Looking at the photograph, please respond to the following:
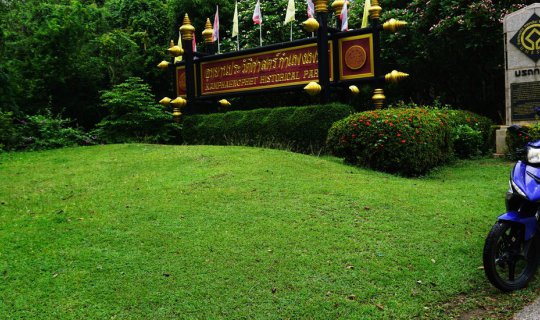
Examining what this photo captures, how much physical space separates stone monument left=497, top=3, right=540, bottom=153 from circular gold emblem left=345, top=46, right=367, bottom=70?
10.5 feet

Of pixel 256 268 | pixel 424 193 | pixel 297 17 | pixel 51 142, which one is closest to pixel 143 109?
pixel 51 142

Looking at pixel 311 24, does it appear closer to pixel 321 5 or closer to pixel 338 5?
pixel 321 5

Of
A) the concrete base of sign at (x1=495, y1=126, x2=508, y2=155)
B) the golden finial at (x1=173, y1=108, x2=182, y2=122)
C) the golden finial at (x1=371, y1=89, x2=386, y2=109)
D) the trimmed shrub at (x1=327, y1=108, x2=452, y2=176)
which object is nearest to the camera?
the trimmed shrub at (x1=327, y1=108, x2=452, y2=176)

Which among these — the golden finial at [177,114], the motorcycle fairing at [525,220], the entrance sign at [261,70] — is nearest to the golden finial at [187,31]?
the entrance sign at [261,70]

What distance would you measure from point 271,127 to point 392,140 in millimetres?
4113

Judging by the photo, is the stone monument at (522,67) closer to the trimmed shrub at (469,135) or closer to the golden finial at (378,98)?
the trimmed shrub at (469,135)

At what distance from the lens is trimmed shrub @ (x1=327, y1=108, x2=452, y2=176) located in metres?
8.09

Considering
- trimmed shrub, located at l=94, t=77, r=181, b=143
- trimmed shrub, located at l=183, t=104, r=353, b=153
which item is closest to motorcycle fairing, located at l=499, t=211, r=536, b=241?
trimmed shrub, located at l=183, t=104, r=353, b=153

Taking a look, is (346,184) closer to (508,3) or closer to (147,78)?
(508,3)

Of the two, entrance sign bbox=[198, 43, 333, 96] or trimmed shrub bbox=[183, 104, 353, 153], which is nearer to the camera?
trimmed shrub bbox=[183, 104, 353, 153]

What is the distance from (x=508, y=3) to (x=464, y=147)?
5.02 meters

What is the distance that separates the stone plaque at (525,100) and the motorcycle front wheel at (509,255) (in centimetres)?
750

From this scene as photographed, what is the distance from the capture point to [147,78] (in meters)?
18.8

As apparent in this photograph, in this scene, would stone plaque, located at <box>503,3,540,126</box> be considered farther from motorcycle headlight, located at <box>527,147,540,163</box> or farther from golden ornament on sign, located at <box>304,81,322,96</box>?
motorcycle headlight, located at <box>527,147,540,163</box>
